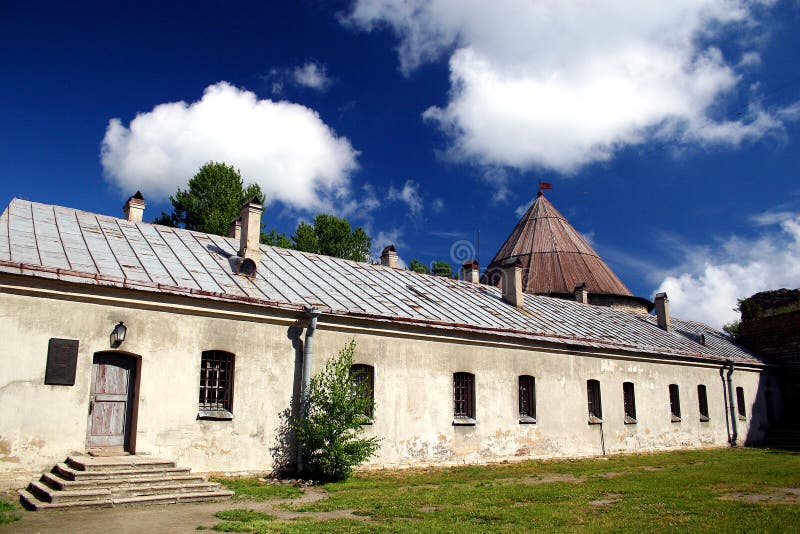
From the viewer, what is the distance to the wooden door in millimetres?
10805

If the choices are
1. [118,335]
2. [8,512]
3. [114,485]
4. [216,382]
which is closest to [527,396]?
[216,382]

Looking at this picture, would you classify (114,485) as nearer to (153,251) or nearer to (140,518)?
(140,518)

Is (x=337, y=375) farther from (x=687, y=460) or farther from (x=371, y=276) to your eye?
(x=687, y=460)

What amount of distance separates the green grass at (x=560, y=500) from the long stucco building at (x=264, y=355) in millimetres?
1824

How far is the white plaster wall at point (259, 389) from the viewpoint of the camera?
10.1m

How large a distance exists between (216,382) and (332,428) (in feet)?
8.07

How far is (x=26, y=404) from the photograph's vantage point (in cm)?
1000

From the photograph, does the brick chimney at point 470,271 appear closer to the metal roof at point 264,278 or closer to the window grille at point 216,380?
the metal roof at point 264,278

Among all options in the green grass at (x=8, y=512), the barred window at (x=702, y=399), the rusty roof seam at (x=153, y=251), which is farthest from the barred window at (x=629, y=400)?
the green grass at (x=8, y=512)

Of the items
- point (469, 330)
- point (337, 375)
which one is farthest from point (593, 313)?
point (337, 375)

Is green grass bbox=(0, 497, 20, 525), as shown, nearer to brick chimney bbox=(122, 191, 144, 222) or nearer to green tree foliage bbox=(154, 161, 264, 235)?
brick chimney bbox=(122, 191, 144, 222)

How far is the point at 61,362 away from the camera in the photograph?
10.3 metres

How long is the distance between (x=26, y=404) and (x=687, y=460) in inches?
648

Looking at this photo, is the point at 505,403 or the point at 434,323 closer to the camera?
the point at 434,323
